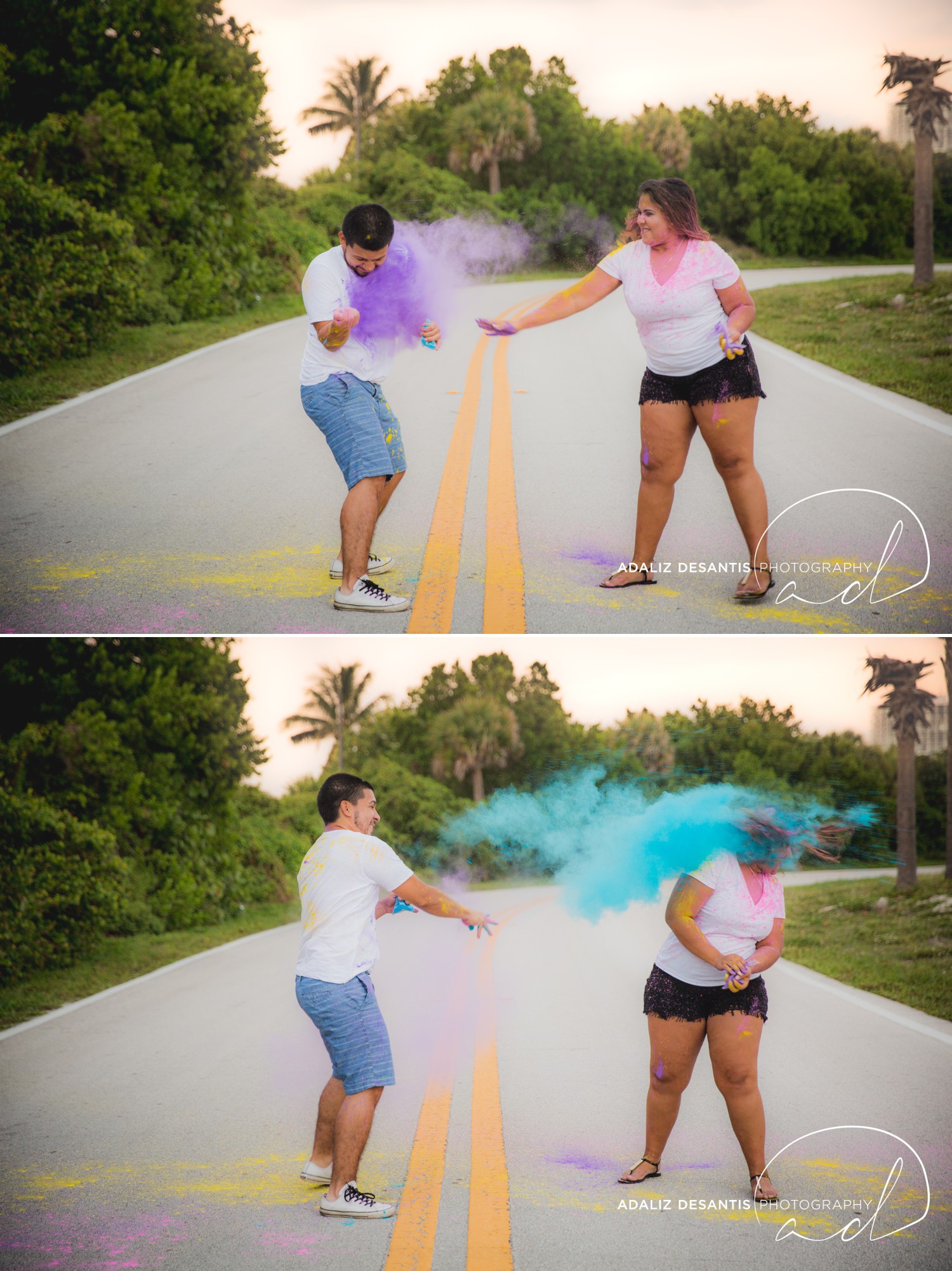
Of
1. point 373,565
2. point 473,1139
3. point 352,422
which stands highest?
point 352,422

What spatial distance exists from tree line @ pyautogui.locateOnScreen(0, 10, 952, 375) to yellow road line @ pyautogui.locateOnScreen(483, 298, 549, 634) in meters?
1.61

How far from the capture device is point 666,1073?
14.3ft

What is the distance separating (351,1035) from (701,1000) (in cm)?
132

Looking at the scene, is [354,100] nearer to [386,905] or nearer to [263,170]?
[263,170]

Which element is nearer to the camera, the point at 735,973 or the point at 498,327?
the point at 735,973

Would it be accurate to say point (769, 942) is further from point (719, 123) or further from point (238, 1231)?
point (719, 123)

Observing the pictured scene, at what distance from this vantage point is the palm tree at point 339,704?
966 cm

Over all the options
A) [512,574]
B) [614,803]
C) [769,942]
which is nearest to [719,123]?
[512,574]

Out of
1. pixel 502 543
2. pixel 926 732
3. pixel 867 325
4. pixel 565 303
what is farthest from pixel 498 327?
pixel 867 325

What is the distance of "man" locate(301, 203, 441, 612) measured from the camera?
539cm

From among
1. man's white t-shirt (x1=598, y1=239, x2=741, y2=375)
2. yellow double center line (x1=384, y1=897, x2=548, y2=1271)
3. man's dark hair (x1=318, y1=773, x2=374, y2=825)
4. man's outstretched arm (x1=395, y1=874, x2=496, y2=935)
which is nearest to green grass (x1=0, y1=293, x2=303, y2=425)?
man's white t-shirt (x1=598, y1=239, x2=741, y2=375)

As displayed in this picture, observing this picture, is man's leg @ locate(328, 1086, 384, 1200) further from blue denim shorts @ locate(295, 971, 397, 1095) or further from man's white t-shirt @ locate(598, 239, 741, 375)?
man's white t-shirt @ locate(598, 239, 741, 375)

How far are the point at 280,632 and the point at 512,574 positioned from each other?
148 cm

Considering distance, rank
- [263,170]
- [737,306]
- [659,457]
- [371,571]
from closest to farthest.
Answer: [737,306]
[659,457]
[371,571]
[263,170]
